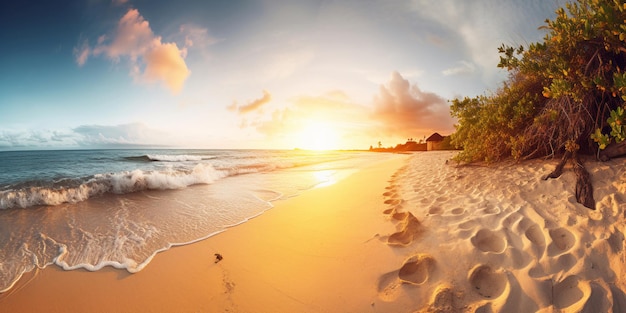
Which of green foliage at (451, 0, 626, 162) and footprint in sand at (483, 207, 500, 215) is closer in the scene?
green foliage at (451, 0, 626, 162)

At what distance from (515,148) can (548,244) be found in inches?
141

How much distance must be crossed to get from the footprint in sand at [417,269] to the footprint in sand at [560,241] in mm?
1217

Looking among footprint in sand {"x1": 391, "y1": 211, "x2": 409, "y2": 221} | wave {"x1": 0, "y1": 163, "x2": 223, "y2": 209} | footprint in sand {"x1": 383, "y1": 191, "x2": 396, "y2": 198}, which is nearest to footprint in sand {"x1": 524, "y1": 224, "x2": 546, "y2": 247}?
footprint in sand {"x1": 391, "y1": 211, "x2": 409, "y2": 221}

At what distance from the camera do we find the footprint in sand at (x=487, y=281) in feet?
7.20

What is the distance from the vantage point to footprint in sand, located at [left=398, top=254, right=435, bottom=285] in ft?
8.27

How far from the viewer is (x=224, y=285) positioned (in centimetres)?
272

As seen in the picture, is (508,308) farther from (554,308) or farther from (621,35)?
(621,35)

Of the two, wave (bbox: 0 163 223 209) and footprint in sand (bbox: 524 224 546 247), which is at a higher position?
footprint in sand (bbox: 524 224 546 247)

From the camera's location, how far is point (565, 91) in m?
3.45

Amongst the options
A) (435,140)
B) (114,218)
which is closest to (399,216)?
(114,218)

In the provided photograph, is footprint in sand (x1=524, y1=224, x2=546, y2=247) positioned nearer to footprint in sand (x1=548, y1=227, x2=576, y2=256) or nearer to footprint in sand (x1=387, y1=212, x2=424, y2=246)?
footprint in sand (x1=548, y1=227, x2=576, y2=256)

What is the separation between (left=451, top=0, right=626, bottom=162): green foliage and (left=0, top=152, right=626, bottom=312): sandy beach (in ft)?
3.09

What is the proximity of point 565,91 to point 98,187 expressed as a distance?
12.1 m

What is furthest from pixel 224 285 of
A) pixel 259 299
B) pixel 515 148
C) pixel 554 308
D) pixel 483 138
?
pixel 483 138
